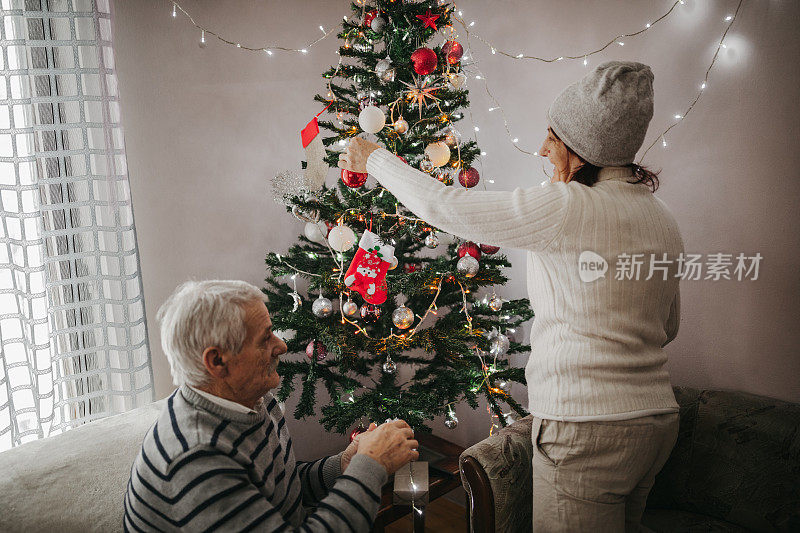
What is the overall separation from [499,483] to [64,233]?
67.0 inches

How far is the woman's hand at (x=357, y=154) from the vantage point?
125cm

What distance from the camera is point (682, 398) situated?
1.71 m

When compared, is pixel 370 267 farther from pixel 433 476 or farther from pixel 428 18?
pixel 433 476

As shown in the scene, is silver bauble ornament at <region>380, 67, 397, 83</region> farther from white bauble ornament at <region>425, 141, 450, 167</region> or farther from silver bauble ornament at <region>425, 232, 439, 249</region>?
silver bauble ornament at <region>425, 232, 439, 249</region>

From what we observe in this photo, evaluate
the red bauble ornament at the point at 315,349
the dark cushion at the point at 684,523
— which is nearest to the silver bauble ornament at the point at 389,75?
the red bauble ornament at the point at 315,349

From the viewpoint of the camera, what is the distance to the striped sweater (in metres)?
0.85

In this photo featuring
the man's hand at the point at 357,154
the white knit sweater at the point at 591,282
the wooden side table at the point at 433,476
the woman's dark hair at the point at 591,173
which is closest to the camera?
the white knit sweater at the point at 591,282

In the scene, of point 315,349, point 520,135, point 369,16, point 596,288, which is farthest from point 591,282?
point 520,135

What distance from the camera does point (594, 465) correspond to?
1.01 m

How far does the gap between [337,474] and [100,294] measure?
123 cm

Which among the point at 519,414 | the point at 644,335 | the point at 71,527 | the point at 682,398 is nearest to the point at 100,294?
the point at 71,527

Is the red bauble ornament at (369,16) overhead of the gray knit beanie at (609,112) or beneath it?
overhead

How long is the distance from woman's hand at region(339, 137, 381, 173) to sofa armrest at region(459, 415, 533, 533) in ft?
2.95

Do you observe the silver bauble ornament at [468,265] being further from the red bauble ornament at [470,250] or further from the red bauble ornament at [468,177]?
the red bauble ornament at [468,177]
